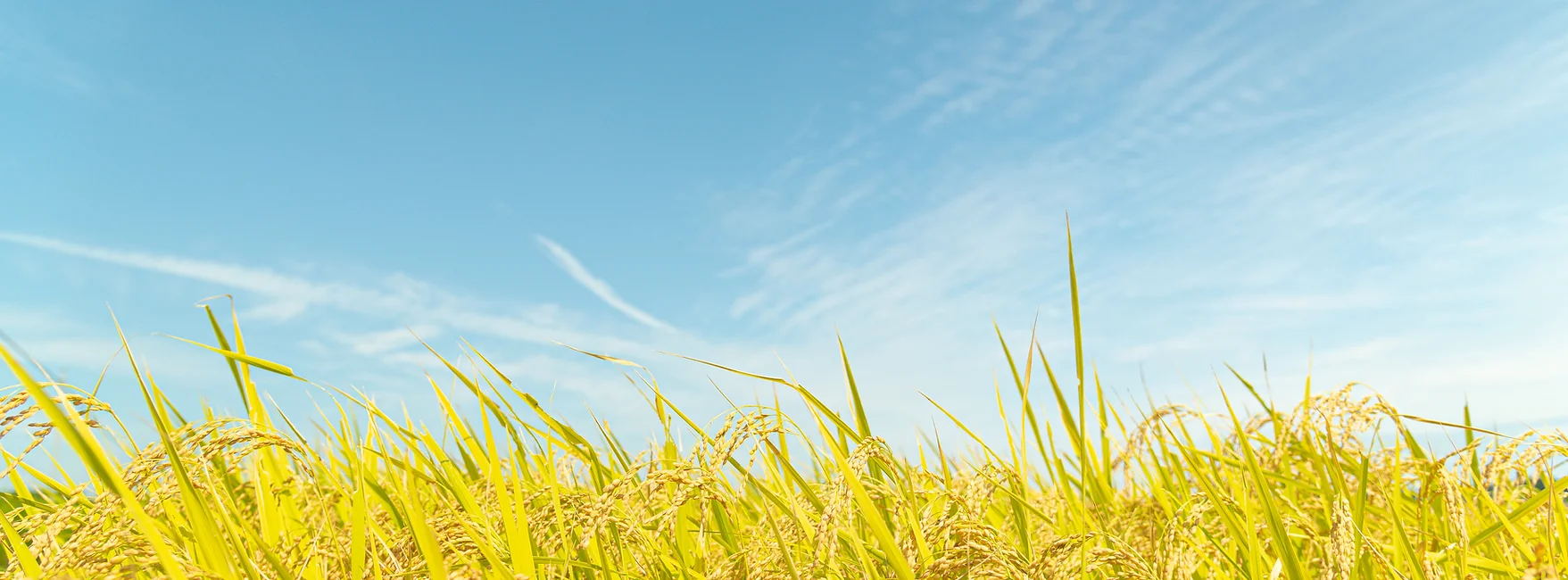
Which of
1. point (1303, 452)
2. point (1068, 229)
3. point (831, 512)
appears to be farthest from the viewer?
point (1303, 452)

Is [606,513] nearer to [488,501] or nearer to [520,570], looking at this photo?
[520,570]

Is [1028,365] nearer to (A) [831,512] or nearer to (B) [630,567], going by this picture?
(A) [831,512]

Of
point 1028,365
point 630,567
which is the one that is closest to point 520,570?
point 630,567

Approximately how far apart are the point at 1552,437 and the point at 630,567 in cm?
255

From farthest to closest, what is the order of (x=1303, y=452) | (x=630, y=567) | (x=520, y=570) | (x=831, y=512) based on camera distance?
(x=1303, y=452) → (x=630, y=567) → (x=520, y=570) → (x=831, y=512)

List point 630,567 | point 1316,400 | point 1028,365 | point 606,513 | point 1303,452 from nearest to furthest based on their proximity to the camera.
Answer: point 606,513
point 1028,365
point 630,567
point 1316,400
point 1303,452

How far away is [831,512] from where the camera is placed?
5.44ft

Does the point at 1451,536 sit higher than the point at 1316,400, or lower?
lower

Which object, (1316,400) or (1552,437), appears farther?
(1316,400)

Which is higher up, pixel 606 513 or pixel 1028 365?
pixel 1028 365

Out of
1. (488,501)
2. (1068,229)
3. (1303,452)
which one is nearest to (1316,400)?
(1303,452)

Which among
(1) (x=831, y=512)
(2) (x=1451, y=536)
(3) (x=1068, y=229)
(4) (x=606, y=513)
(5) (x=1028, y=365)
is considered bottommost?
(2) (x=1451, y=536)

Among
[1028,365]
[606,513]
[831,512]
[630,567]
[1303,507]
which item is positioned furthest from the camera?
[1303,507]

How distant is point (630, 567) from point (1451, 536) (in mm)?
2336
